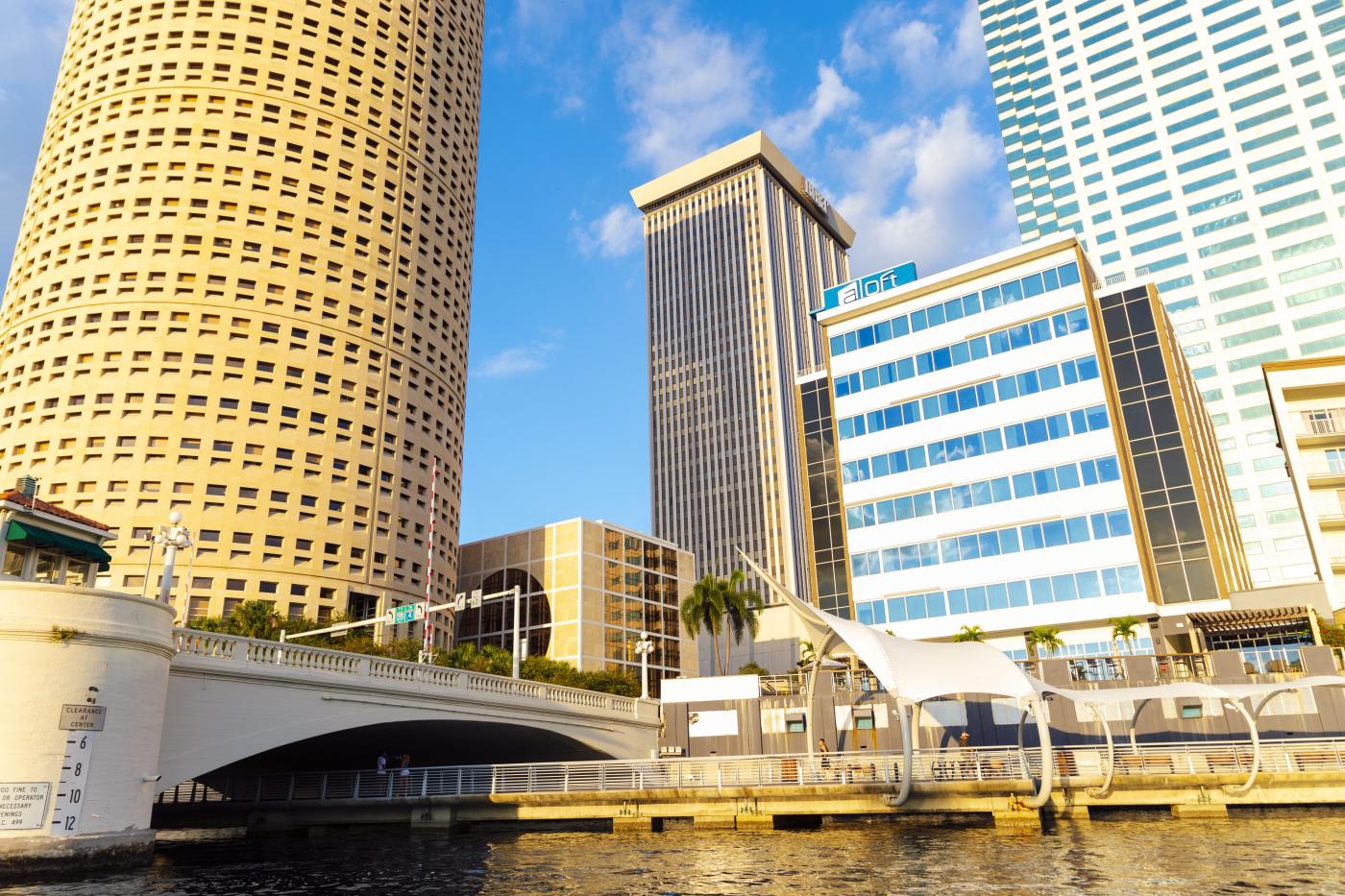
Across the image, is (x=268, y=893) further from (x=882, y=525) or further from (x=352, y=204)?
(x=352, y=204)

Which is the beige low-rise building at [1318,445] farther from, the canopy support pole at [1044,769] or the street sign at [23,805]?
the street sign at [23,805]

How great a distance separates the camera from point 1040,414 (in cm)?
5803

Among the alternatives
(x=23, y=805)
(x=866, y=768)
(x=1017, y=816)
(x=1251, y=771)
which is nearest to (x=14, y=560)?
(x=23, y=805)

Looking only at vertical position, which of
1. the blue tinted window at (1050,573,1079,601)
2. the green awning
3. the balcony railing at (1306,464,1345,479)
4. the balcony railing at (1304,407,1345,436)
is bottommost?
the green awning

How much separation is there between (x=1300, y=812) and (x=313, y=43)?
97.8 m

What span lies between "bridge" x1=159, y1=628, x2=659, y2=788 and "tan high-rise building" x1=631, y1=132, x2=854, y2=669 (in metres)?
105

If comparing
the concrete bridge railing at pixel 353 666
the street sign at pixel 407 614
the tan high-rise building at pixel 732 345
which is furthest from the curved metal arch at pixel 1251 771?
the tan high-rise building at pixel 732 345

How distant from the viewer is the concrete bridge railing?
30406 mm

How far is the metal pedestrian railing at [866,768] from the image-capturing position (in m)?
31.1

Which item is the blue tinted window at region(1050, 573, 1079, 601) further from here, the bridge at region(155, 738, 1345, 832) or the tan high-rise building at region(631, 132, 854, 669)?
the tan high-rise building at region(631, 132, 854, 669)

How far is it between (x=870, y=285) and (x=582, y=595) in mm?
54860

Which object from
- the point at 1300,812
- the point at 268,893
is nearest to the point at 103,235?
the point at 268,893

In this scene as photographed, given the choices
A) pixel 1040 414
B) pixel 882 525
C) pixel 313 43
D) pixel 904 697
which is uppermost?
pixel 313 43

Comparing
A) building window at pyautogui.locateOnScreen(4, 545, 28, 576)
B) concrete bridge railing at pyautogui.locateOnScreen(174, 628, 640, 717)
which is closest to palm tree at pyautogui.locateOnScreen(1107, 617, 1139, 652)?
concrete bridge railing at pyautogui.locateOnScreen(174, 628, 640, 717)
